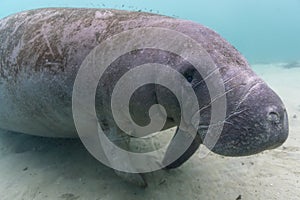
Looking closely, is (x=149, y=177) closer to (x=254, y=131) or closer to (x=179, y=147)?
(x=179, y=147)

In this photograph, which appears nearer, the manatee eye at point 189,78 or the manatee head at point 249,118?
the manatee head at point 249,118

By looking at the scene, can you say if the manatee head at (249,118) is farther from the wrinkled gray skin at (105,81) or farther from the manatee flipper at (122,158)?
the manatee flipper at (122,158)

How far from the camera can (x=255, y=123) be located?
8.01 ft

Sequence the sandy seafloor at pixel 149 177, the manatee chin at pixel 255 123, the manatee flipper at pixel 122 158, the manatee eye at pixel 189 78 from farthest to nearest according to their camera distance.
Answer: the sandy seafloor at pixel 149 177 → the manatee flipper at pixel 122 158 → the manatee eye at pixel 189 78 → the manatee chin at pixel 255 123

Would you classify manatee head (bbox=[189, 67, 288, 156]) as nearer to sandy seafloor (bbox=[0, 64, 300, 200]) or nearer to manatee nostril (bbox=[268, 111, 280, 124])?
manatee nostril (bbox=[268, 111, 280, 124])

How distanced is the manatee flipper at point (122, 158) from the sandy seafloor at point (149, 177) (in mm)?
180

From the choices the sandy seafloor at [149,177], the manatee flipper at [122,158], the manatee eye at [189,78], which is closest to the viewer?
the manatee eye at [189,78]

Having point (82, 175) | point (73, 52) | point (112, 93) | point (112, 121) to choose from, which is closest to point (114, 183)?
point (82, 175)

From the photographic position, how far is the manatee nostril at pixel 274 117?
2.44 meters

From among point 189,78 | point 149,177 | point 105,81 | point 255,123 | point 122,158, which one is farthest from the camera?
point 149,177

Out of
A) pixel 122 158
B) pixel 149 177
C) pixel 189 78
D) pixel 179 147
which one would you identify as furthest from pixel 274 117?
pixel 149 177

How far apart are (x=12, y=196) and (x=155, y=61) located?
Answer: 2.50m

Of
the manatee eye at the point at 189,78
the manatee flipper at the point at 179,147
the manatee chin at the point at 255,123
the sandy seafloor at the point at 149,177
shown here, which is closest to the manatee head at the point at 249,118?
the manatee chin at the point at 255,123

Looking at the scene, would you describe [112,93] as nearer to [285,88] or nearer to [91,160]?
[91,160]
